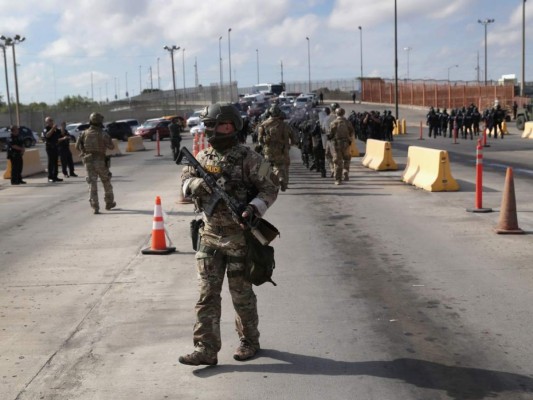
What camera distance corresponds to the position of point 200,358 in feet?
18.2

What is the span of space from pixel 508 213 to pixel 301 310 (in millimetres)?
5076

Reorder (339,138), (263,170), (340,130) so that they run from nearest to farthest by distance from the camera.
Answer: (263,170) < (340,130) < (339,138)

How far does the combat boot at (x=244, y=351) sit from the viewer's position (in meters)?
5.73

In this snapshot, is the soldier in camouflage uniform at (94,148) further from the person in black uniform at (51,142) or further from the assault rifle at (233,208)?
the assault rifle at (233,208)

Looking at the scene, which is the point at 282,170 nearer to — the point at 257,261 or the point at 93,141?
the point at 93,141

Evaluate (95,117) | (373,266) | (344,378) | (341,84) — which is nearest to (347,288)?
(373,266)

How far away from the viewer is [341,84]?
4646 inches

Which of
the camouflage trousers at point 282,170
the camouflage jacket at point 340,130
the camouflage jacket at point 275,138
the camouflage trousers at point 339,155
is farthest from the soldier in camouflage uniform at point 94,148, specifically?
the camouflage trousers at point 339,155

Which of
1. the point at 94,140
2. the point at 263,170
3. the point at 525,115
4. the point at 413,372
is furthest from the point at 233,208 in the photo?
the point at 525,115

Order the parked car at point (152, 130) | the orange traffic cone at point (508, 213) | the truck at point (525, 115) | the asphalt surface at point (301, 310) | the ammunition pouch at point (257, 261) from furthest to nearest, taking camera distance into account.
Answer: the parked car at point (152, 130) → the truck at point (525, 115) → the orange traffic cone at point (508, 213) → the ammunition pouch at point (257, 261) → the asphalt surface at point (301, 310)

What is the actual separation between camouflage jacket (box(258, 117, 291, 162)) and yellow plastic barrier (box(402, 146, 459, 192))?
314 centimetres

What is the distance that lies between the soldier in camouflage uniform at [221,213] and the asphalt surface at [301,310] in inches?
11.6

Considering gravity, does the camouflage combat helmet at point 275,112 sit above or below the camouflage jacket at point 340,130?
above

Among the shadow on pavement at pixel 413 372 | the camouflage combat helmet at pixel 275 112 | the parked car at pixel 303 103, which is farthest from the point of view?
the parked car at pixel 303 103
